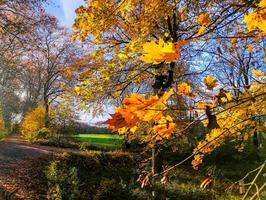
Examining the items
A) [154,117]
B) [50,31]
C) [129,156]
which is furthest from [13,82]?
[154,117]

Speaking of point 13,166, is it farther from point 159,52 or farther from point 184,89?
point 159,52

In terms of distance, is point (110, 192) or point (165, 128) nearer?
point (165, 128)

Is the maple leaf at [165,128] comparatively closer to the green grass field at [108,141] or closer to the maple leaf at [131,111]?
the maple leaf at [131,111]

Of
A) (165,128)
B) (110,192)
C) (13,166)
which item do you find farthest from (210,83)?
(13,166)

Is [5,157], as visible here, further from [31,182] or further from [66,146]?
[66,146]


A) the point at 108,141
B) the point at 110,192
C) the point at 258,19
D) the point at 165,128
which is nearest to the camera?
the point at 258,19

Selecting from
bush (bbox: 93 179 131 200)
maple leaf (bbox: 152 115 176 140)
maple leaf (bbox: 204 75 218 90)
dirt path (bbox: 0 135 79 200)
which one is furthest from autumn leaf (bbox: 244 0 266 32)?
bush (bbox: 93 179 131 200)

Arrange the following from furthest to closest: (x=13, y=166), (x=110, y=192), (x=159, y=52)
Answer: (x=13, y=166)
(x=110, y=192)
(x=159, y=52)

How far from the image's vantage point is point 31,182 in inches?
375

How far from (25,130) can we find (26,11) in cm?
836

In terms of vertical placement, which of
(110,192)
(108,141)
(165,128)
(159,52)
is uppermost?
(108,141)

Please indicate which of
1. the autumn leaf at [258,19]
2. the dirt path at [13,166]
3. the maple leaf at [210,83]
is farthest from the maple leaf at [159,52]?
the dirt path at [13,166]

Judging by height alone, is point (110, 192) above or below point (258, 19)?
below

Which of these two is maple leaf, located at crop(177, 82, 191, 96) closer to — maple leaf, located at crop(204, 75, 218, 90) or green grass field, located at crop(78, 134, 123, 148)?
maple leaf, located at crop(204, 75, 218, 90)
